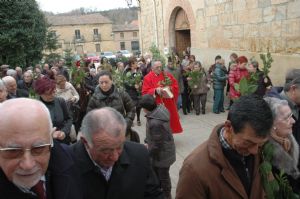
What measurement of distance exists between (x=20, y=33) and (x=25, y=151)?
56.2 feet

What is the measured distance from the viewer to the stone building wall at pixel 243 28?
931 centimetres

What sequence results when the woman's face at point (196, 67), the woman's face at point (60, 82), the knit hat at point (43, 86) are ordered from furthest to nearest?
the woman's face at point (196, 67), the woman's face at point (60, 82), the knit hat at point (43, 86)

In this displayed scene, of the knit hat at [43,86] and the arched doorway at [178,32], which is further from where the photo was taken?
the arched doorway at [178,32]

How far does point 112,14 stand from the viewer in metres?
99.2

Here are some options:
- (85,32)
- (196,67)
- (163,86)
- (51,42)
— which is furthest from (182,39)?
(85,32)

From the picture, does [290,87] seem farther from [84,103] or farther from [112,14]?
[112,14]

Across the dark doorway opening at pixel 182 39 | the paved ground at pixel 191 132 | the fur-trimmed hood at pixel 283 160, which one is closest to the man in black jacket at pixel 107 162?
the fur-trimmed hood at pixel 283 160

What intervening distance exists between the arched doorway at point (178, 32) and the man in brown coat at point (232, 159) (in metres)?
14.1

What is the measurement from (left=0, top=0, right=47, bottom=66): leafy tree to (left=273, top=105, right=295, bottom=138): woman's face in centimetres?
1605

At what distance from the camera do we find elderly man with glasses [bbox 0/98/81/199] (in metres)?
1.69

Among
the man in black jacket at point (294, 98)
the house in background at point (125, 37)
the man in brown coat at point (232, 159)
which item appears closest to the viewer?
the man in brown coat at point (232, 159)

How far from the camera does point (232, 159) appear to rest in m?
2.32

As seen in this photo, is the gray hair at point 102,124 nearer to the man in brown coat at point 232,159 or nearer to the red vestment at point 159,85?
the man in brown coat at point 232,159

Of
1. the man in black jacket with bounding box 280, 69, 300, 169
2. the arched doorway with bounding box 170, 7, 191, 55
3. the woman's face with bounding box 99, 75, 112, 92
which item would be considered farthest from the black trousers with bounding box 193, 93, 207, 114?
the man in black jacket with bounding box 280, 69, 300, 169
